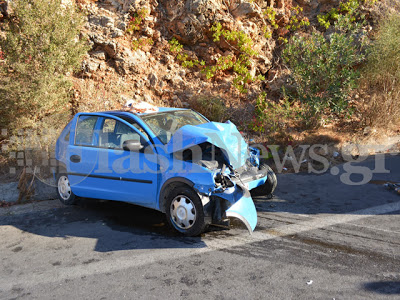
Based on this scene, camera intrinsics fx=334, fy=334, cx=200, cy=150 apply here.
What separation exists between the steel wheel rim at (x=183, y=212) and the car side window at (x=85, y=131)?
72.9 inches

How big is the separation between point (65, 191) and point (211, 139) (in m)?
3.06

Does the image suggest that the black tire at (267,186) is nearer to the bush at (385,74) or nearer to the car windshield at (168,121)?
the car windshield at (168,121)

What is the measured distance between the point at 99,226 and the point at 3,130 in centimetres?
459

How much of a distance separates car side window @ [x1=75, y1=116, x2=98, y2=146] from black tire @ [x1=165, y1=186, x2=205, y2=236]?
180cm

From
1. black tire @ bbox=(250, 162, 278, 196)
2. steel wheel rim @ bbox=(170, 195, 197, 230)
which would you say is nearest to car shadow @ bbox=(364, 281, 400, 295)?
steel wheel rim @ bbox=(170, 195, 197, 230)

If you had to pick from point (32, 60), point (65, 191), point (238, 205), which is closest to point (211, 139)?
point (238, 205)

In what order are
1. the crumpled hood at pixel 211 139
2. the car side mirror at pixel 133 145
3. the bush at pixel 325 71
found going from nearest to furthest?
the crumpled hood at pixel 211 139
the car side mirror at pixel 133 145
the bush at pixel 325 71

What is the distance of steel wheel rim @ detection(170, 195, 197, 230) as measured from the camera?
169 inches

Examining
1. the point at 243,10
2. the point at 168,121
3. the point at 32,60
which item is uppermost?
the point at 243,10

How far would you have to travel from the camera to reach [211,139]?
4.41 meters

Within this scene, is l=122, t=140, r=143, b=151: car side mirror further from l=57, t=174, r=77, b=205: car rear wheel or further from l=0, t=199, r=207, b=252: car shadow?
l=57, t=174, r=77, b=205: car rear wheel

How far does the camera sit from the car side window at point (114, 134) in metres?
5.01

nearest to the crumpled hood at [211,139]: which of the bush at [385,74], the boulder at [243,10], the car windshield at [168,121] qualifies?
the car windshield at [168,121]

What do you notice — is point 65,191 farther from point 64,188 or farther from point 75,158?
point 75,158
